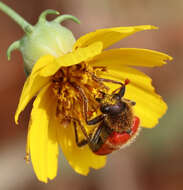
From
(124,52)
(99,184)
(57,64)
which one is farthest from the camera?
(99,184)

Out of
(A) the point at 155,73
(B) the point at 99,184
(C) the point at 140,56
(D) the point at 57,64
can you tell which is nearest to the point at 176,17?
(A) the point at 155,73

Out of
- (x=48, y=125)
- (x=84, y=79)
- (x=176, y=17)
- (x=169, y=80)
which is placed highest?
(x=176, y=17)

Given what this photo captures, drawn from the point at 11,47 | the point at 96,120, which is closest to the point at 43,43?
the point at 11,47

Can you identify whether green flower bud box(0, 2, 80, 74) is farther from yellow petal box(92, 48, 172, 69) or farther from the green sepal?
yellow petal box(92, 48, 172, 69)

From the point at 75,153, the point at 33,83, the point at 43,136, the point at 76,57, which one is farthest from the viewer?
the point at 75,153

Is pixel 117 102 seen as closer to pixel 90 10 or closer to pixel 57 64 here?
pixel 57 64

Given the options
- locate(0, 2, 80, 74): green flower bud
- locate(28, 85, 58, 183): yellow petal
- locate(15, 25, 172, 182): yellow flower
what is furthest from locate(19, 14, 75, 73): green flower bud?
locate(28, 85, 58, 183): yellow petal

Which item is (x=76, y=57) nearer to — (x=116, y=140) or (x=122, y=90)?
(x=122, y=90)
